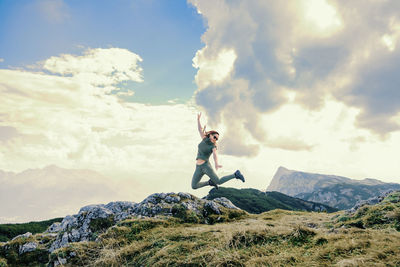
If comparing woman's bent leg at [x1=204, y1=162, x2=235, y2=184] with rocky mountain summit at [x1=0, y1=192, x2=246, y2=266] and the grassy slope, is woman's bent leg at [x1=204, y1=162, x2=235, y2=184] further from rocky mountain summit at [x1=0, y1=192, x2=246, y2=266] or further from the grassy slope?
the grassy slope

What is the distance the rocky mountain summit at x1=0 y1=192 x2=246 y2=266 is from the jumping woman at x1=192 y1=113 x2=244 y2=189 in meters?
1.45

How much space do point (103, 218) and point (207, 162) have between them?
275 inches

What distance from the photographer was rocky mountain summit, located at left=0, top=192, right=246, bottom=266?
10.8m

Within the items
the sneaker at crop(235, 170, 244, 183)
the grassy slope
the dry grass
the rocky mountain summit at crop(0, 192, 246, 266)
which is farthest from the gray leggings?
the grassy slope

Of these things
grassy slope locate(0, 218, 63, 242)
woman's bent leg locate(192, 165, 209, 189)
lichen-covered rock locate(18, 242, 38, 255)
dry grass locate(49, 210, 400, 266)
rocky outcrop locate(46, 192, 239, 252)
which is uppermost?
woman's bent leg locate(192, 165, 209, 189)

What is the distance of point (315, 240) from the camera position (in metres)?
6.61

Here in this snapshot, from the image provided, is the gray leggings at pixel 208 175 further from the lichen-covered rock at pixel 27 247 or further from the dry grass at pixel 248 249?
the lichen-covered rock at pixel 27 247

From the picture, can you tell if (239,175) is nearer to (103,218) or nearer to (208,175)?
(208,175)

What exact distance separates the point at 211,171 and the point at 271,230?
7.41 metres

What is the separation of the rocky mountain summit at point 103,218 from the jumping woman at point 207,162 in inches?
57.1

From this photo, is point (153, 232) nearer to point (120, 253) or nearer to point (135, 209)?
point (120, 253)

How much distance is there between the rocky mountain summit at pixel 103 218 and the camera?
425 inches

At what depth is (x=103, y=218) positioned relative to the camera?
1192cm

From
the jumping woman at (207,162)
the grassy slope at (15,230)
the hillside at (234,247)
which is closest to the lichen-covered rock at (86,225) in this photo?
the hillside at (234,247)
